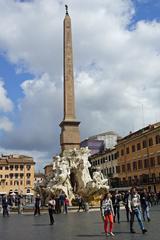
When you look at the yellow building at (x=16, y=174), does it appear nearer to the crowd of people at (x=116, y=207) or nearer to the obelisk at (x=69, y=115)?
the obelisk at (x=69, y=115)

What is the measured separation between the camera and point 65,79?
1146 inches

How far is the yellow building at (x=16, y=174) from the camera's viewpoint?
8769 cm

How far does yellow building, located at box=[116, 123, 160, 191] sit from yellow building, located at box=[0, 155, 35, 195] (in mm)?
34979

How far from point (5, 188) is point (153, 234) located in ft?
262

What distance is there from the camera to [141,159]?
51500 mm

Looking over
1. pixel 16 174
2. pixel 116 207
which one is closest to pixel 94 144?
pixel 16 174

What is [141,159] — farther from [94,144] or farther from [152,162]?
[94,144]

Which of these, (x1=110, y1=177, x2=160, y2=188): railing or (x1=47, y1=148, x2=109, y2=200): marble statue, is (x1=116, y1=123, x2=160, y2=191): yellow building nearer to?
(x1=110, y1=177, x2=160, y2=188): railing

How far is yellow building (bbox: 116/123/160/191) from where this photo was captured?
48031mm

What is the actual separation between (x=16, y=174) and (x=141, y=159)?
4366cm

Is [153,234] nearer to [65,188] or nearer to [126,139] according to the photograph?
[65,188]

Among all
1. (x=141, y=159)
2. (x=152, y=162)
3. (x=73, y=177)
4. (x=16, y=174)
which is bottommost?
(x=73, y=177)

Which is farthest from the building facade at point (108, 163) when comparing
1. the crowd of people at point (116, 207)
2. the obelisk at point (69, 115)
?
the crowd of people at point (116, 207)

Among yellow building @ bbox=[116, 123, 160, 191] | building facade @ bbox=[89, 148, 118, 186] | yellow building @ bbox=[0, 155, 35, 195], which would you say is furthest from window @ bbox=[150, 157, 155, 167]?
yellow building @ bbox=[0, 155, 35, 195]
